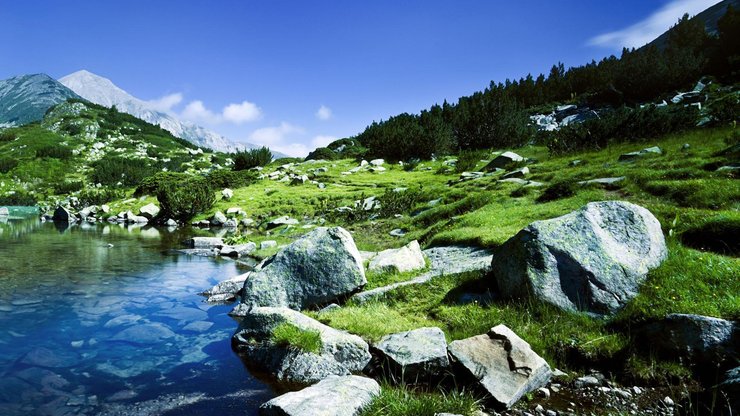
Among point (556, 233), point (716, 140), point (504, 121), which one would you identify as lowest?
point (556, 233)

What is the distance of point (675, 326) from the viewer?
635cm

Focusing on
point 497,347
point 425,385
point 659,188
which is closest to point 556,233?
point 497,347

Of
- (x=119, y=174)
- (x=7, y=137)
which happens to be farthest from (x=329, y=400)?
(x=7, y=137)

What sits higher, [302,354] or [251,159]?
[251,159]

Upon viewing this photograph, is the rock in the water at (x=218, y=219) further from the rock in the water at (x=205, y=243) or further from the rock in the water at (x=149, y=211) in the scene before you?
the rock in the water at (x=205, y=243)

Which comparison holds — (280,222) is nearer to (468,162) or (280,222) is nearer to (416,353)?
(468,162)

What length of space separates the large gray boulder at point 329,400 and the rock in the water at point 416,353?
901 mm

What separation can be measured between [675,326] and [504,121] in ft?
154

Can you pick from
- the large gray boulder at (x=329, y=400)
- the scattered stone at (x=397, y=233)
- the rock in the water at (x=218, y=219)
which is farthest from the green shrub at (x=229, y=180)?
the large gray boulder at (x=329, y=400)

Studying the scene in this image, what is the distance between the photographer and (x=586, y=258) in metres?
7.82

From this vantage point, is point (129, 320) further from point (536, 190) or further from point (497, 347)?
point (536, 190)

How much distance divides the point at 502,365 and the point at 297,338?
3.99 meters

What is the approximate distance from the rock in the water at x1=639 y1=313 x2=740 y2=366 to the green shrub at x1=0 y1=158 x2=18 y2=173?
136 meters

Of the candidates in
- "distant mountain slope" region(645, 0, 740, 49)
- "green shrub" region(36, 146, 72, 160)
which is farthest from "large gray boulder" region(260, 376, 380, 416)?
"green shrub" region(36, 146, 72, 160)
